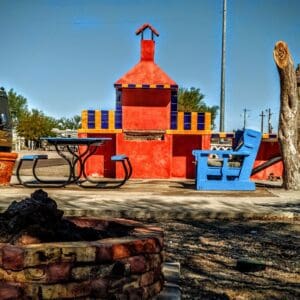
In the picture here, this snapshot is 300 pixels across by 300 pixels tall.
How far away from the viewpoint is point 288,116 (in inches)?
421

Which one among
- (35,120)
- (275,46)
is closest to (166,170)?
(275,46)

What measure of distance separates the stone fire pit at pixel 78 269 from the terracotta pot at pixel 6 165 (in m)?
8.53

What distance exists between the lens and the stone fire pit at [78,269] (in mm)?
2459

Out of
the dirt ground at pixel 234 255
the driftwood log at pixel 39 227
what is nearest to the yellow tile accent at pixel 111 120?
the dirt ground at pixel 234 255

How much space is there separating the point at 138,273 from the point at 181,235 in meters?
2.99

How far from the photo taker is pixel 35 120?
6956 centimetres

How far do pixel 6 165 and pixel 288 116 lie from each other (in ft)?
20.8

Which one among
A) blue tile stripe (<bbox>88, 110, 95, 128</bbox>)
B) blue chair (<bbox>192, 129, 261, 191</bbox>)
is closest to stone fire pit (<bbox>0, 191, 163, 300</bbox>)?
blue chair (<bbox>192, 129, 261, 191</bbox>)

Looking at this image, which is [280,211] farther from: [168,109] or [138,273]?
[168,109]

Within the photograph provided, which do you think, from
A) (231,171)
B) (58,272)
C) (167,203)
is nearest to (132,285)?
(58,272)

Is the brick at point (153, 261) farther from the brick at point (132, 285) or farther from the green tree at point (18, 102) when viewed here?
the green tree at point (18, 102)

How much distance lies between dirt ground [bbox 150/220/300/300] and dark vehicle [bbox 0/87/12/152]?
Result: 11.9 meters

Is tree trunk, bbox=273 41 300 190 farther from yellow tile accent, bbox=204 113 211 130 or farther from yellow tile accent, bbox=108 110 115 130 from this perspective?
yellow tile accent, bbox=108 110 115 130

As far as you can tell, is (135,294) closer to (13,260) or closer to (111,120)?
(13,260)
